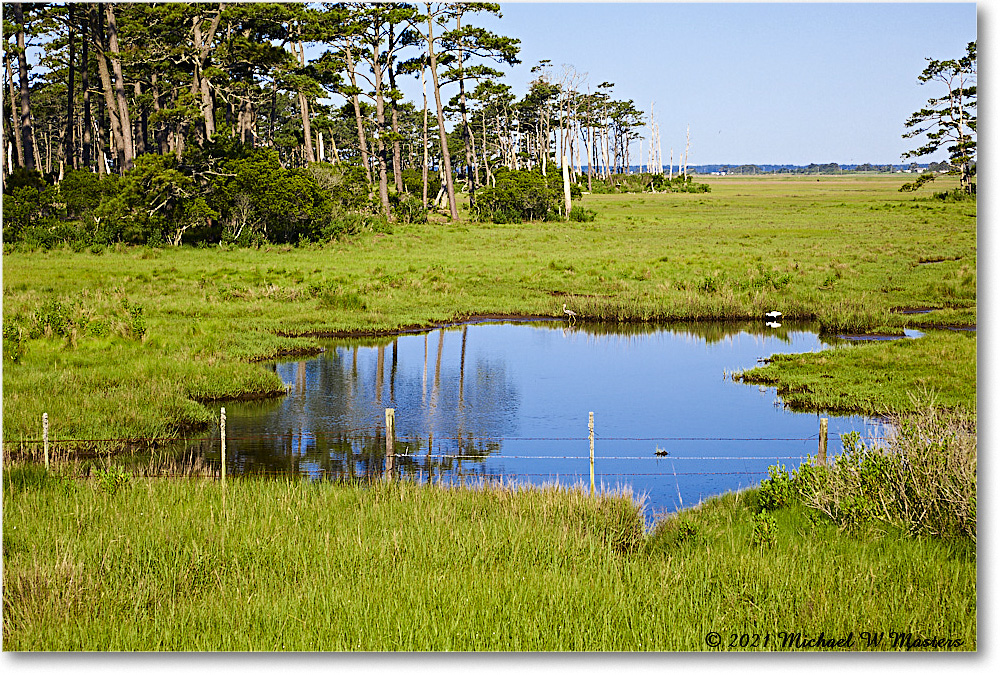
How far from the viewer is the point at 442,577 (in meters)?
6.86

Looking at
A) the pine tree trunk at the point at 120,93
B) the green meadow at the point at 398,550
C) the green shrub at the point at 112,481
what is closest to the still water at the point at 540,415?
the green meadow at the point at 398,550

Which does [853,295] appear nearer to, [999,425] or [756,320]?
[756,320]

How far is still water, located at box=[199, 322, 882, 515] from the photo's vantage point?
42.6ft

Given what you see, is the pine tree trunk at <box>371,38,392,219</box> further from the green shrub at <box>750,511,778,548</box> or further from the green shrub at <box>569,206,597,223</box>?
the green shrub at <box>750,511,778,548</box>

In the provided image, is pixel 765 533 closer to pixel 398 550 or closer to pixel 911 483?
pixel 911 483

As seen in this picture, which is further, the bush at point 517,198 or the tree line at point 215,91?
the bush at point 517,198

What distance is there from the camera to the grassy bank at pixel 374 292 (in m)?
16.3

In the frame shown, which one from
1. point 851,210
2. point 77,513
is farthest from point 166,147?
point 77,513

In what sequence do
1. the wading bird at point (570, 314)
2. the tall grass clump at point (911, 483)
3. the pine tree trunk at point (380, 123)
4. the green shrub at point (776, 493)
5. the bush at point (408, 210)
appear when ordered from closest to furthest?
the tall grass clump at point (911, 483) < the green shrub at point (776, 493) < the wading bird at point (570, 314) < the pine tree trunk at point (380, 123) < the bush at point (408, 210)

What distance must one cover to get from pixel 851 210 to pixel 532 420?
153 feet

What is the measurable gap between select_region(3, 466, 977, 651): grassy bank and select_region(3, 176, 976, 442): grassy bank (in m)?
5.81

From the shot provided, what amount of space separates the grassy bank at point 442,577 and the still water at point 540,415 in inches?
90.6

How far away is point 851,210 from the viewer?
57094mm

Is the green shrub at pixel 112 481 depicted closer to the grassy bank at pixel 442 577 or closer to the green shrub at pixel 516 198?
the grassy bank at pixel 442 577
